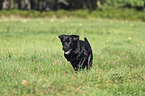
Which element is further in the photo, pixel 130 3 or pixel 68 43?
pixel 130 3

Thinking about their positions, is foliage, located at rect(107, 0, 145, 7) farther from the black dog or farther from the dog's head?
the dog's head

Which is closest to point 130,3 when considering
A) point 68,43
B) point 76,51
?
point 76,51

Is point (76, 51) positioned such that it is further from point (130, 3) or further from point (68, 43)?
point (130, 3)

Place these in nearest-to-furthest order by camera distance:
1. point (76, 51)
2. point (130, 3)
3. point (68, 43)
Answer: point (68, 43) → point (76, 51) → point (130, 3)

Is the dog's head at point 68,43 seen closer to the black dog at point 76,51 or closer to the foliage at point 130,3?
the black dog at point 76,51

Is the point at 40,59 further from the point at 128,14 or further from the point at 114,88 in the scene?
the point at 128,14

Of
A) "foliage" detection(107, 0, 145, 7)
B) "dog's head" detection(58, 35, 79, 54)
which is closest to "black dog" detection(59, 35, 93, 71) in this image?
→ "dog's head" detection(58, 35, 79, 54)

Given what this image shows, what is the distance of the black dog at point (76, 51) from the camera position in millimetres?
4363

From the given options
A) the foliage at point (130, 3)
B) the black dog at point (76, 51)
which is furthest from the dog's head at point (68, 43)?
the foliage at point (130, 3)

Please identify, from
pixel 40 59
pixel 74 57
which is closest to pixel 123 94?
pixel 74 57

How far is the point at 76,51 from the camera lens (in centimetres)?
453

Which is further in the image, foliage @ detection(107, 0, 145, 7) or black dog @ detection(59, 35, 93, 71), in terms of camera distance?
foliage @ detection(107, 0, 145, 7)

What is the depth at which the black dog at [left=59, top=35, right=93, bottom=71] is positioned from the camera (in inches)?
172

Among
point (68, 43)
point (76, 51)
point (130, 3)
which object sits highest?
point (130, 3)
